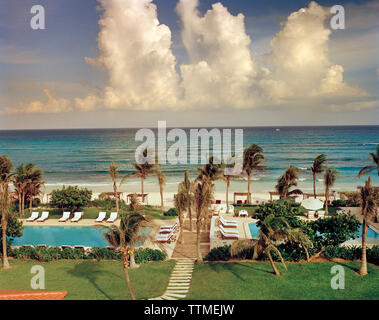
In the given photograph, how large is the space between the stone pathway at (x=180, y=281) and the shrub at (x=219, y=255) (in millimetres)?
837

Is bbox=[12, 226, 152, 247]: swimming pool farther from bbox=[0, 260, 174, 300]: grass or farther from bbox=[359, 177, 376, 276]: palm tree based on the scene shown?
bbox=[359, 177, 376, 276]: palm tree

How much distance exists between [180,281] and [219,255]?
9.09 feet

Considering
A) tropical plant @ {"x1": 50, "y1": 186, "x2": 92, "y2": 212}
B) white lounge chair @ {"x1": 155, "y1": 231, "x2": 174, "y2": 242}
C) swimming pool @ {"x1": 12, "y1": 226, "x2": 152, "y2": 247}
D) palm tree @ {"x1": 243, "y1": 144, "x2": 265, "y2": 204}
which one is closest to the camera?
white lounge chair @ {"x1": 155, "y1": 231, "x2": 174, "y2": 242}

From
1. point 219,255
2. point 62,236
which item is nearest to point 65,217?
point 62,236

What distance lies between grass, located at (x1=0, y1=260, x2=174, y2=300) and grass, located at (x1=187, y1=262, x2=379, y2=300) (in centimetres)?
164

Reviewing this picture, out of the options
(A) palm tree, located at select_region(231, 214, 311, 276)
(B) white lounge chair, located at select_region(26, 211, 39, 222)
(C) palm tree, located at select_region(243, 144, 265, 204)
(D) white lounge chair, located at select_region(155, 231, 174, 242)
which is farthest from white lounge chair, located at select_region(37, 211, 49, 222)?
(C) palm tree, located at select_region(243, 144, 265, 204)

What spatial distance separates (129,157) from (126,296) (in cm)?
6099

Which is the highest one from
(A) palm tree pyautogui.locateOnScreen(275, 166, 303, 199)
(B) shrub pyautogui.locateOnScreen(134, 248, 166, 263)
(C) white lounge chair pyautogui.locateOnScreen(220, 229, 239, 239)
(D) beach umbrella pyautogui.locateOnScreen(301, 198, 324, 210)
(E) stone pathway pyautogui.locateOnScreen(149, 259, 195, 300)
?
(A) palm tree pyautogui.locateOnScreen(275, 166, 303, 199)

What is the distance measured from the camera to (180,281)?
13102 millimetres

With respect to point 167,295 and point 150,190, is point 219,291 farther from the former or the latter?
Result: point 150,190

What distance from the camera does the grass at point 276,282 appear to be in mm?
11781

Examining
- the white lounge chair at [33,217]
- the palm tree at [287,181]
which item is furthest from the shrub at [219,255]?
the white lounge chair at [33,217]

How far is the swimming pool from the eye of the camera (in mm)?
19111
